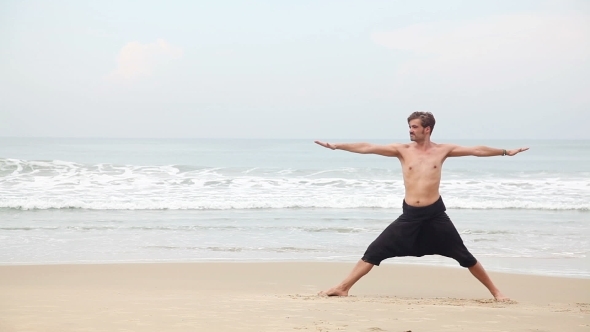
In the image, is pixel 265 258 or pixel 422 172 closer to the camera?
pixel 422 172

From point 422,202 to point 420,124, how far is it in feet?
2.28

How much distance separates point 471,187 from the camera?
21.6m

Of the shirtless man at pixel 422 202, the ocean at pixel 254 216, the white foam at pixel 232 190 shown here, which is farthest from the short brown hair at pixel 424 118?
the white foam at pixel 232 190

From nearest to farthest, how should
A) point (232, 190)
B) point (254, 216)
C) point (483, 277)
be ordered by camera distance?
point (483, 277) < point (254, 216) < point (232, 190)

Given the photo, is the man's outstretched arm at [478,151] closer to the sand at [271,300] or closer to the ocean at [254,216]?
the sand at [271,300]

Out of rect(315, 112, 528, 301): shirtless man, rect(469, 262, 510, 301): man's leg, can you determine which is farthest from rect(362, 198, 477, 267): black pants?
rect(469, 262, 510, 301): man's leg

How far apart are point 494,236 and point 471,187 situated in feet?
32.8

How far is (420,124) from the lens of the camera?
19.8 feet

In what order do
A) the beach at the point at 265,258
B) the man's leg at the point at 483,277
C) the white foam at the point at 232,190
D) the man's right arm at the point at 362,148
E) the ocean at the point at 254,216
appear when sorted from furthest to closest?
the white foam at the point at 232,190
the ocean at the point at 254,216
the man's leg at the point at 483,277
the man's right arm at the point at 362,148
the beach at the point at 265,258

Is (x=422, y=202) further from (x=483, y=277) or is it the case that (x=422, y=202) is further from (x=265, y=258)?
(x=265, y=258)

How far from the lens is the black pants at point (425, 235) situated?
6023 mm

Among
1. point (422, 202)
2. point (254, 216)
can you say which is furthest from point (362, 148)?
point (254, 216)

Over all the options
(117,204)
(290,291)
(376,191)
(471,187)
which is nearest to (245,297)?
(290,291)

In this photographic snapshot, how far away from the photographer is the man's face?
6.02 m
